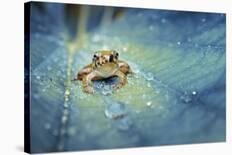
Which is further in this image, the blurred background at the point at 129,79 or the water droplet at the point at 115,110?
the water droplet at the point at 115,110

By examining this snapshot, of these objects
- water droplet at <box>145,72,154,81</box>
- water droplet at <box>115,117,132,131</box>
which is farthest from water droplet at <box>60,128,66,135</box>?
water droplet at <box>145,72,154,81</box>

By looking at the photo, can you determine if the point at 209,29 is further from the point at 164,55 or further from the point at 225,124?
the point at 225,124

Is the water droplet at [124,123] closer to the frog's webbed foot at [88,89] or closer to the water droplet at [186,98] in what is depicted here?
the frog's webbed foot at [88,89]

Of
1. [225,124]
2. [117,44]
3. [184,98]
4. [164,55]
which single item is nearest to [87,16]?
[117,44]

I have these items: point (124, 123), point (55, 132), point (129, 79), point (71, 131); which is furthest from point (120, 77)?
point (55, 132)

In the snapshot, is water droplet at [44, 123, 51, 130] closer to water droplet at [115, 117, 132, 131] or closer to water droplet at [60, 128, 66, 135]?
water droplet at [60, 128, 66, 135]

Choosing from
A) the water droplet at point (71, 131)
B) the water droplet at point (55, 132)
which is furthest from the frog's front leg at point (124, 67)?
the water droplet at point (55, 132)
